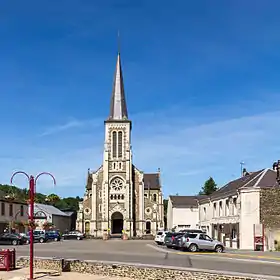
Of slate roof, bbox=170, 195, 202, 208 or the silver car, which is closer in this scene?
the silver car

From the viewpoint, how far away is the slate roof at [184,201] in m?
79.1

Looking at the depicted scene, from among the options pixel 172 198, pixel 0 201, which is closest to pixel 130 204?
pixel 172 198

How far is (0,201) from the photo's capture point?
6500 cm

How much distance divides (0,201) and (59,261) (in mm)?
42062

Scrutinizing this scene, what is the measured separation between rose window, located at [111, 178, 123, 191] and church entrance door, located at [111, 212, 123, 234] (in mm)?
4953

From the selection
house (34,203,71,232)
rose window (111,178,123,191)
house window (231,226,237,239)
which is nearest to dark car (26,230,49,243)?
house window (231,226,237,239)

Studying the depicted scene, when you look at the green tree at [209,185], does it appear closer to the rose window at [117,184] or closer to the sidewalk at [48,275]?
the rose window at [117,184]

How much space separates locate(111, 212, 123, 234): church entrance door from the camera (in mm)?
95738

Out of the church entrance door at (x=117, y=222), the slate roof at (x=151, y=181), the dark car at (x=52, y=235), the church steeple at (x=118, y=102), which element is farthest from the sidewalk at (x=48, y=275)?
the slate roof at (x=151, y=181)

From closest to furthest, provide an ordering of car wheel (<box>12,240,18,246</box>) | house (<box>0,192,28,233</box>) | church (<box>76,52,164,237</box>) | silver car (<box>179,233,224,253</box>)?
silver car (<box>179,233,224,253</box>) < car wheel (<box>12,240,18,246</box>) < house (<box>0,192,28,233</box>) < church (<box>76,52,164,237</box>)

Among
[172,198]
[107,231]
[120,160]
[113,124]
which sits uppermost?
[113,124]

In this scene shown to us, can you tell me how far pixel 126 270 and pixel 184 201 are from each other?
60.0 metres

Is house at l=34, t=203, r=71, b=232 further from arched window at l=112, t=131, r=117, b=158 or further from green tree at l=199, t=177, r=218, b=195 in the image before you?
green tree at l=199, t=177, r=218, b=195

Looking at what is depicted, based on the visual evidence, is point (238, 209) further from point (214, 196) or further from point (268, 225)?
point (214, 196)
